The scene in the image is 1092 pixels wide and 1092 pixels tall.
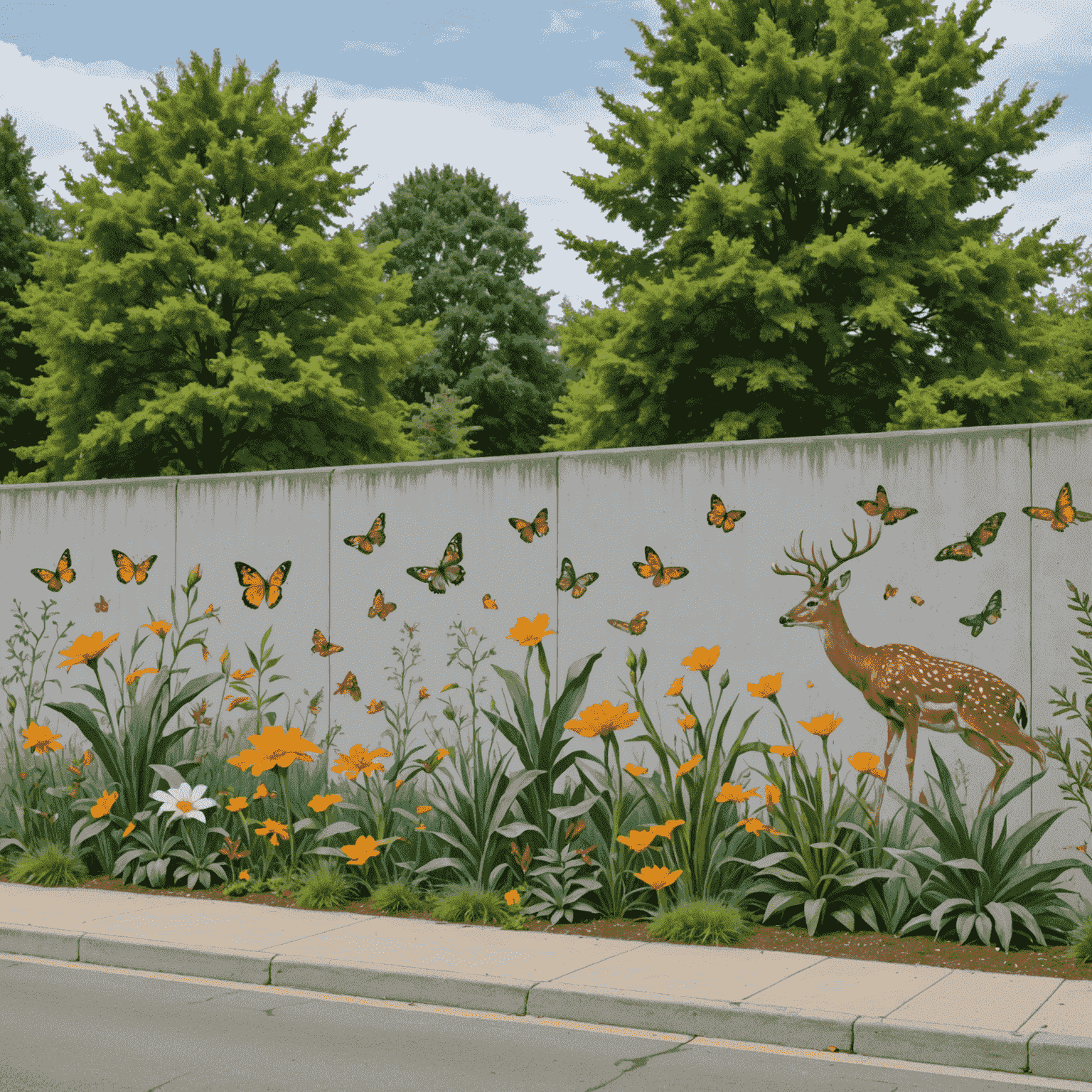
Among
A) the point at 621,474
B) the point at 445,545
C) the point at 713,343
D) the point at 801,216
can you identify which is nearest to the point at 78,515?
the point at 445,545

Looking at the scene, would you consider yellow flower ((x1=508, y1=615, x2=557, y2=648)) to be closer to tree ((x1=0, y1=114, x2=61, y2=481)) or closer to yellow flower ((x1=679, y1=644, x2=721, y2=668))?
yellow flower ((x1=679, y1=644, x2=721, y2=668))

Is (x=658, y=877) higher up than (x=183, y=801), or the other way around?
(x=183, y=801)

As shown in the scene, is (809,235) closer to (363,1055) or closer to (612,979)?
(612,979)

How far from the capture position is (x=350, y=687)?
30.1 ft

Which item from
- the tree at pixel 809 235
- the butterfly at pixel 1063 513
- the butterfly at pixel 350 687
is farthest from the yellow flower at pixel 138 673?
the tree at pixel 809 235

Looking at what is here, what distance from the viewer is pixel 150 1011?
6.23 meters

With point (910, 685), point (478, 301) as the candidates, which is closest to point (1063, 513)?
point (910, 685)

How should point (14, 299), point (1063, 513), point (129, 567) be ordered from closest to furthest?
point (1063, 513), point (129, 567), point (14, 299)

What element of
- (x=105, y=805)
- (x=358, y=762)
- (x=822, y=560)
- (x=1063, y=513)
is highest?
(x=1063, y=513)

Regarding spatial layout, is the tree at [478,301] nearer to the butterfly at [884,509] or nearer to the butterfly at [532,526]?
the butterfly at [532,526]

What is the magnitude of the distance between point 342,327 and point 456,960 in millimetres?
23013

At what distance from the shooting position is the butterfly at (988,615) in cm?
725

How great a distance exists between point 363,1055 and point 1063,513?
4.69 meters

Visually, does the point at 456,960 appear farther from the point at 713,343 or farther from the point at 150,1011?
the point at 713,343
